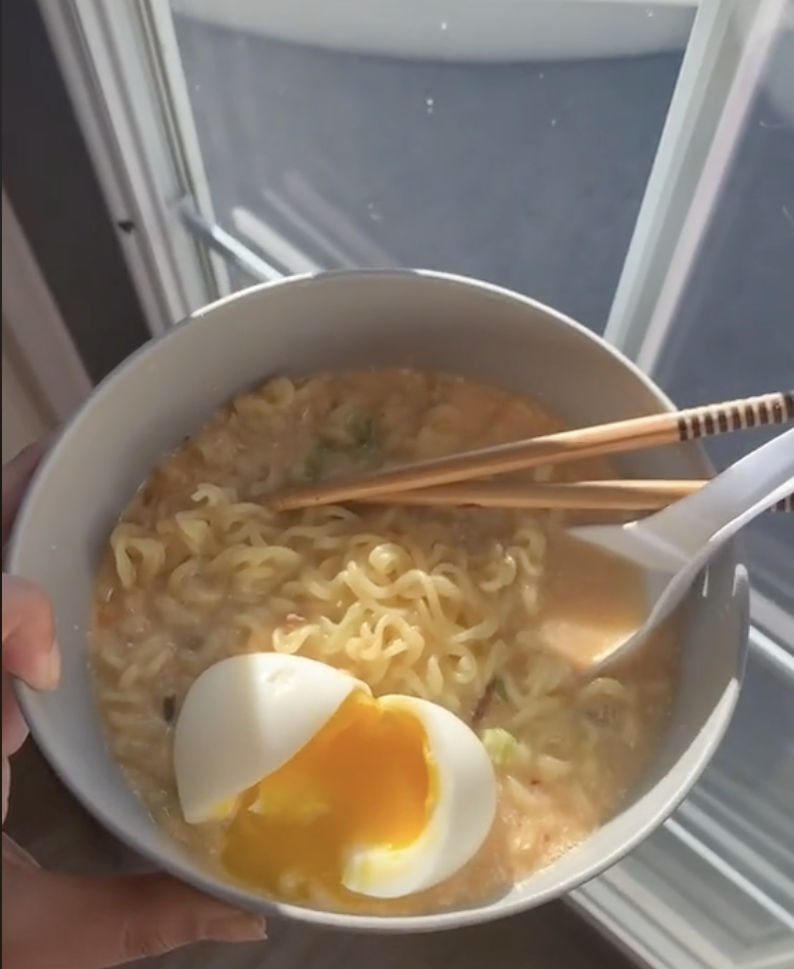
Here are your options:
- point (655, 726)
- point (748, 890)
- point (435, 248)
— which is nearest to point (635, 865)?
point (748, 890)

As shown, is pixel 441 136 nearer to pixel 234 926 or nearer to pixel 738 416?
pixel 738 416

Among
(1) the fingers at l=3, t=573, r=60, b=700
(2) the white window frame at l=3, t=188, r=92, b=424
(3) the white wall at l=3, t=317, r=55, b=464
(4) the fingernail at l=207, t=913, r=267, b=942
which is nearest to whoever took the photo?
(1) the fingers at l=3, t=573, r=60, b=700

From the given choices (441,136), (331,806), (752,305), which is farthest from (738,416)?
(441,136)

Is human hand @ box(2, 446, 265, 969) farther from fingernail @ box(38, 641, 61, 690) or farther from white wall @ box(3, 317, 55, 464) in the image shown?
white wall @ box(3, 317, 55, 464)

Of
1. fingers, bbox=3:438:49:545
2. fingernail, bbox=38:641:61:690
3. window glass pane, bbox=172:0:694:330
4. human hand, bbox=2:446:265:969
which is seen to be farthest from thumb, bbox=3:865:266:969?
window glass pane, bbox=172:0:694:330

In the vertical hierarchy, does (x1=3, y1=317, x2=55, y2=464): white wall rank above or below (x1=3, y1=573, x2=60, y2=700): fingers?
below

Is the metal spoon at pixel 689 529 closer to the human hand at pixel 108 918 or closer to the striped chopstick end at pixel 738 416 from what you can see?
the striped chopstick end at pixel 738 416

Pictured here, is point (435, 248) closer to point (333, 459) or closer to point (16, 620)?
point (333, 459)
